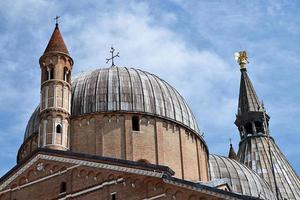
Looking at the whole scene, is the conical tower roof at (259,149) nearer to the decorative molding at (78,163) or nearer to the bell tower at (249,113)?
the bell tower at (249,113)

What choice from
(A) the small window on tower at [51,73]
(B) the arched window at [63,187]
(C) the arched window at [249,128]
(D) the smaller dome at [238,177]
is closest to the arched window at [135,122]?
(A) the small window on tower at [51,73]

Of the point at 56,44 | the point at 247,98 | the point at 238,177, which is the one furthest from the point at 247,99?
the point at 56,44

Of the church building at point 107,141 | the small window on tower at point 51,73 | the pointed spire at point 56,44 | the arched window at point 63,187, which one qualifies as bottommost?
the arched window at point 63,187

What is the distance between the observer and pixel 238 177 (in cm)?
4509

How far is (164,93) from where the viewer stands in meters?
37.9

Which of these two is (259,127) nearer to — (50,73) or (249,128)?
(249,128)

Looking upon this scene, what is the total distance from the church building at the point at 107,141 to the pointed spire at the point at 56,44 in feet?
0.19

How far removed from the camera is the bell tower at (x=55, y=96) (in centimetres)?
3231

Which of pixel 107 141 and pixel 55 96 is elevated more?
pixel 55 96

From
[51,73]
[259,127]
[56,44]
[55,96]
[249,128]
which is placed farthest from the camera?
[259,127]

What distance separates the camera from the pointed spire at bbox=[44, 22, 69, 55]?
3441cm

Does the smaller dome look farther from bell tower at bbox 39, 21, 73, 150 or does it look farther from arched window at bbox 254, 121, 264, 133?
arched window at bbox 254, 121, 264, 133

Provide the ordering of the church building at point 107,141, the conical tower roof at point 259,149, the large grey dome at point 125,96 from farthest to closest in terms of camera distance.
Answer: the conical tower roof at point 259,149, the large grey dome at point 125,96, the church building at point 107,141

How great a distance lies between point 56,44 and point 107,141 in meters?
5.70
